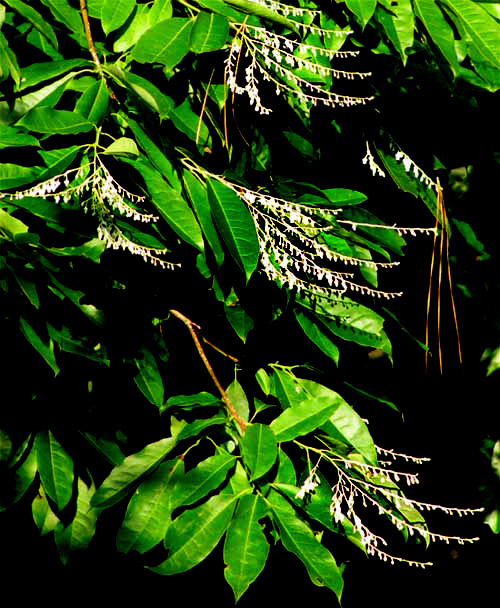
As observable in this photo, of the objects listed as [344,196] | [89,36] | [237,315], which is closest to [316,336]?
[237,315]

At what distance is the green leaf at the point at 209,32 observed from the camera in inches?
70.1

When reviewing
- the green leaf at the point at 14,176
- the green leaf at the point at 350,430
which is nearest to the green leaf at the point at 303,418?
the green leaf at the point at 350,430

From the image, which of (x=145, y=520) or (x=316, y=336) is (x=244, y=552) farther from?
(x=316, y=336)

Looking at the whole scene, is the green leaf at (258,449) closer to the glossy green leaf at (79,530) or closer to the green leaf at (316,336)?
the green leaf at (316,336)

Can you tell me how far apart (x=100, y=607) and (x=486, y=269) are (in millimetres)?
2014

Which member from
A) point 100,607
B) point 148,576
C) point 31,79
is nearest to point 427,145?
point 31,79

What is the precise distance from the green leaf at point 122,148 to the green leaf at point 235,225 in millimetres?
191

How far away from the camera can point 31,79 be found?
181 centimetres

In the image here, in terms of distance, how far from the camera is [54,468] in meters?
2.04

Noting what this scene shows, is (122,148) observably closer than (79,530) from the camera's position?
Yes

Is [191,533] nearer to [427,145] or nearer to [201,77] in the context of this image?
[201,77]

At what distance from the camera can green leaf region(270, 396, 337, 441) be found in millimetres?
1903

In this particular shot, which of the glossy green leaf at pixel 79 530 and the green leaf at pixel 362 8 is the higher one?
the green leaf at pixel 362 8

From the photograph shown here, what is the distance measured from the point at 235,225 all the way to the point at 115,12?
0.62 metres
